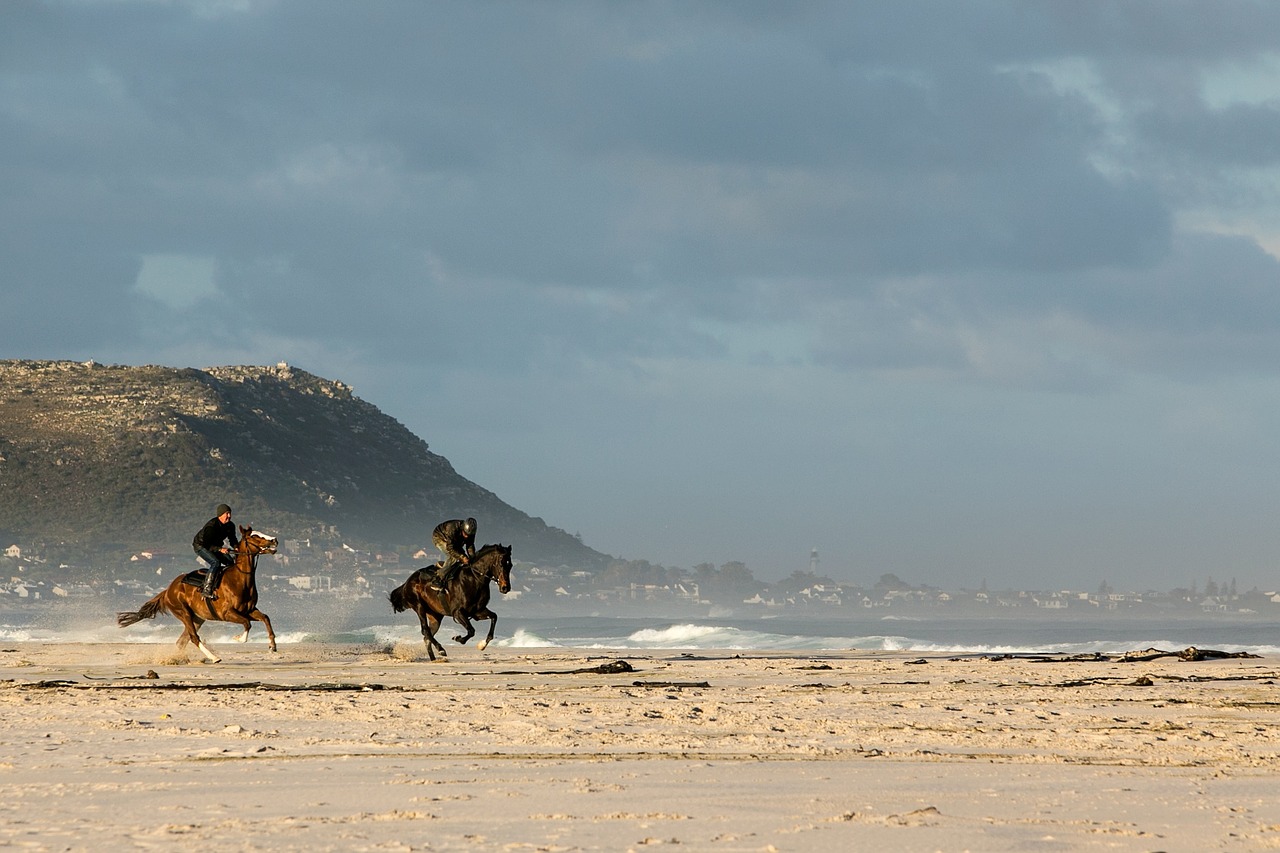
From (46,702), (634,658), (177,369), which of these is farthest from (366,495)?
(46,702)

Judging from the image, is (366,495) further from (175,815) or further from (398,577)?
(175,815)

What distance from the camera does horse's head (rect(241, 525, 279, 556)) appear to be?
21547mm

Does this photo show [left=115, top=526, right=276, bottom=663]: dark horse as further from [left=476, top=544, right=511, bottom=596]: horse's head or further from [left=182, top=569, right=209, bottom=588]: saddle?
[left=476, top=544, right=511, bottom=596]: horse's head

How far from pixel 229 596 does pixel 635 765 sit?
13910mm

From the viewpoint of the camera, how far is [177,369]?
14025 centimetres

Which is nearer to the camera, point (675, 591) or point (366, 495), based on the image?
point (366, 495)

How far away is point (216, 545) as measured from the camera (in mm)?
21938

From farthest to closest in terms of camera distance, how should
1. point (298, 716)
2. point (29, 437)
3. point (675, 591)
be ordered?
point (675, 591) → point (29, 437) → point (298, 716)

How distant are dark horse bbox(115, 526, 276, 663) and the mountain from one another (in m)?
87.1

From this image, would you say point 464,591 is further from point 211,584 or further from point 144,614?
point 144,614

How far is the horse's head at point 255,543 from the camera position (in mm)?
21547

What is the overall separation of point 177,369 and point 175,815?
140 meters

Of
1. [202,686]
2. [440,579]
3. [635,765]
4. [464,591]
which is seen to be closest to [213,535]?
[440,579]

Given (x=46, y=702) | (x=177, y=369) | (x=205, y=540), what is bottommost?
(x=46, y=702)
